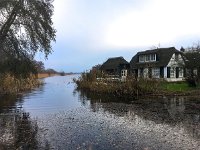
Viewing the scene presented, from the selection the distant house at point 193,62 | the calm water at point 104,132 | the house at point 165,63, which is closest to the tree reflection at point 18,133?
the calm water at point 104,132

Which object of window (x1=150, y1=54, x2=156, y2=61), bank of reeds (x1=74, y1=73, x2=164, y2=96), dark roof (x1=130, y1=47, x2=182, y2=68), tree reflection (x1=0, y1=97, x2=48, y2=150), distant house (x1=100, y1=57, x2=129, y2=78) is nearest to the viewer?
tree reflection (x1=0, y1=97, x2=48, y2=150)

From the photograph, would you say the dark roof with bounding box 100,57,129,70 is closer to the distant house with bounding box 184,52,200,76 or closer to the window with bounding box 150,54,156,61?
the window with bounding box 150,54,156,61

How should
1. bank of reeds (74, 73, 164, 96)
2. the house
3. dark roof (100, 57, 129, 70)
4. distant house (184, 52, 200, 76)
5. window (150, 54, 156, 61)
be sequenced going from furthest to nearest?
dark roof (100, 57, 129, 70) < window (150, 54, 156, 61) < the house < distant house (184, 52, 200, 76) < bank of reeds (74, 73, 164, 96)

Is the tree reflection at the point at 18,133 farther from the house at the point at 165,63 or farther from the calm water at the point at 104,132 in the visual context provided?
the house at the point at 165,63

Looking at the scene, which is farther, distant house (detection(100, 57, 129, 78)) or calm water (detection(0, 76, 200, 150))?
distant house (detection(100, 57, 129, 78))

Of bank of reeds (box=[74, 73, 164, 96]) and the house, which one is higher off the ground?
the house

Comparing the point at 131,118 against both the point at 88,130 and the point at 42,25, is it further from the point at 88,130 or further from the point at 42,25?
the point at 42,25

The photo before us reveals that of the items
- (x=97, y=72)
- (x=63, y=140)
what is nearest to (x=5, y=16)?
(x=63, y=140)

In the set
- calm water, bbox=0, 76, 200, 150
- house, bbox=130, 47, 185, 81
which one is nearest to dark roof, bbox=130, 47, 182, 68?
house, bbox=130, 47, 185, 81

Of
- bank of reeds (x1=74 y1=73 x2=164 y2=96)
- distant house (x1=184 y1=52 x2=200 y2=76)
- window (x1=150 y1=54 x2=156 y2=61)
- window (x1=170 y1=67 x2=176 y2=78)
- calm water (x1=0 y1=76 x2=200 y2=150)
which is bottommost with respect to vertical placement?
calm water (x1=0 y1=76 x2=200 y2=150)

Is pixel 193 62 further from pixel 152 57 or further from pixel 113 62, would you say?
pixel 113 62

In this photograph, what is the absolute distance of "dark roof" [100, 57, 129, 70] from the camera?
273ft

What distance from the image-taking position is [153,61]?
72.8 meters

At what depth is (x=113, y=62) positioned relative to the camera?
→ 86.1 metres
